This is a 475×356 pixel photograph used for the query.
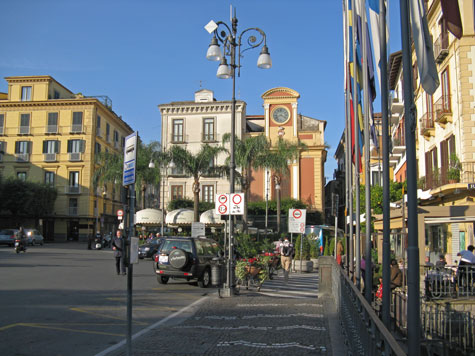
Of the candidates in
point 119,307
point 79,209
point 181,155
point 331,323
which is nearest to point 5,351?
point 119,307

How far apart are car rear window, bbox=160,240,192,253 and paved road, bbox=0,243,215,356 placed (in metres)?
1.26

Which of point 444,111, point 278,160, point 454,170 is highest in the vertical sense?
point 278,160

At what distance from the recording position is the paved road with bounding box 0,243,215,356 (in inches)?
311

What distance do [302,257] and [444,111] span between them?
32.9ft

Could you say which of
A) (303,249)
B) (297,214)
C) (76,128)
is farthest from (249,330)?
(76,128)

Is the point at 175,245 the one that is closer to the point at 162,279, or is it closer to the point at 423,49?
the point at 162,279

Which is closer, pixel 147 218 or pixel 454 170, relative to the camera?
pixel 454 170

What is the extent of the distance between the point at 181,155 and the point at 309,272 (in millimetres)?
19191

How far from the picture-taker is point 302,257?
26.1 metres

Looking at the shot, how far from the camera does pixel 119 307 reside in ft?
38.5

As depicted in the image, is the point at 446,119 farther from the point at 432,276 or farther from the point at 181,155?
the point at 181,155

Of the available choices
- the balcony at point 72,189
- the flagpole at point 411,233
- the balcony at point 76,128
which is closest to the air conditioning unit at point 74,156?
the balcony at point 76,128

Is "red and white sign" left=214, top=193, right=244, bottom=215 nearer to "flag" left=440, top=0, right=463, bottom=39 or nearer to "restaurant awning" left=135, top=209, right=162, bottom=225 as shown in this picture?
"flag" left=440, top=0, right=463, bottom=39

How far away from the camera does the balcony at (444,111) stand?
22.0 meters
